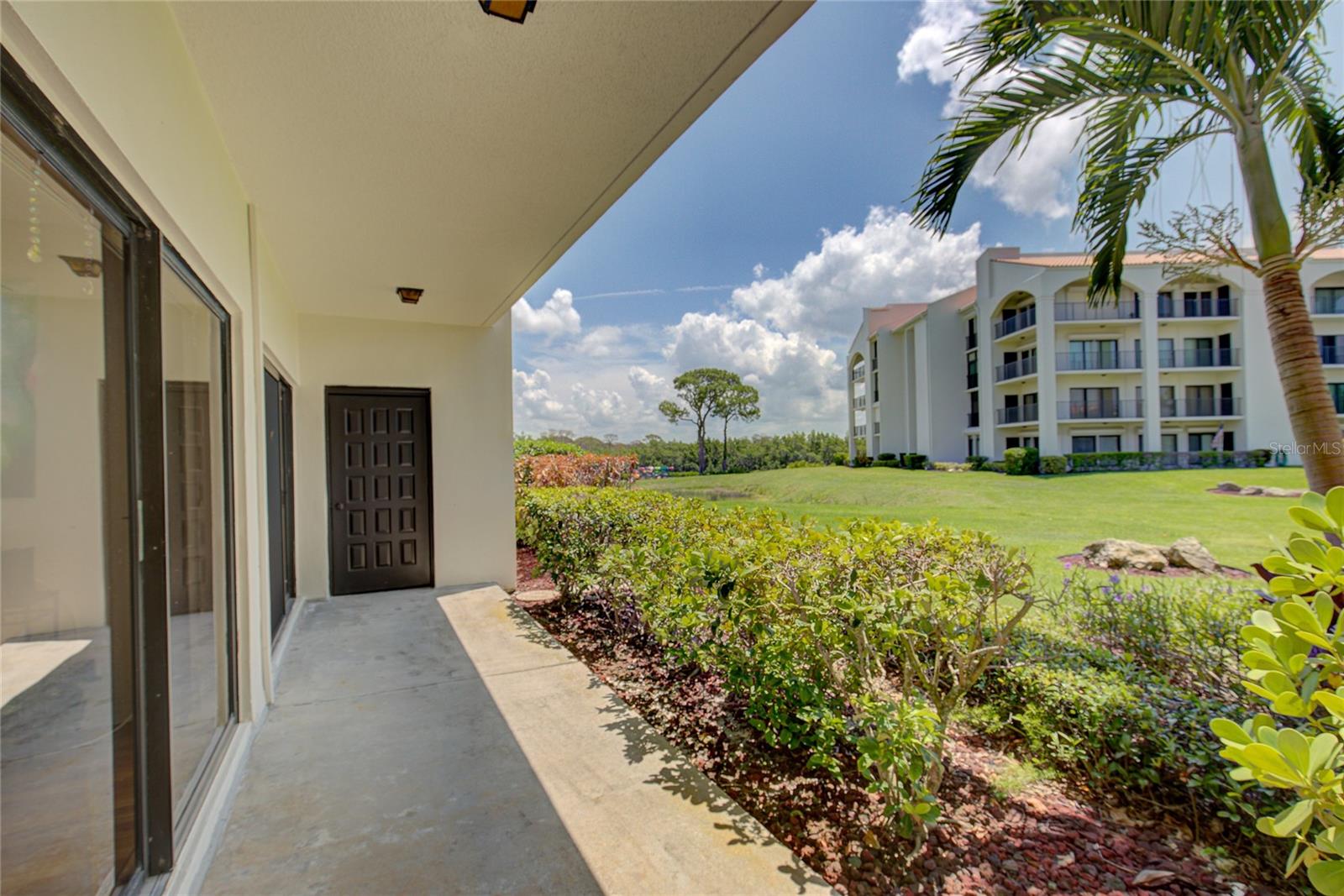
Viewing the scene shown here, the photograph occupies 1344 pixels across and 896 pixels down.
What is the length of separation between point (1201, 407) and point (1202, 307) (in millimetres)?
3251

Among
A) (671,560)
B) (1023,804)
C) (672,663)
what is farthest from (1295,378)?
(672,663)

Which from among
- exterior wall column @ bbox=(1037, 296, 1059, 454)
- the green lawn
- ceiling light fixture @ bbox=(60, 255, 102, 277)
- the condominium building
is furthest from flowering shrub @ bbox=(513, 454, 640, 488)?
exterior wall column @ bbox=(1037, 296, 1059, 454)

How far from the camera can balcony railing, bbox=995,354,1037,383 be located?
22.3 meters

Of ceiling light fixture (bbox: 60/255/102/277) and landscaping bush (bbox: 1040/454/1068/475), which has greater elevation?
ceiling light fixture (bbox: 60/255/102/277)

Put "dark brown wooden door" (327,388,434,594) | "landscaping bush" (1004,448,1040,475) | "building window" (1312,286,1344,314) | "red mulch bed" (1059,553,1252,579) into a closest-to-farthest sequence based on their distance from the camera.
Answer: "red mulch bed" (1059,553,1252,579), "dark brown wooden door" (327,388,434,594), "building window" (1312,286,1344,314), "landscaping bush" (1004,448,1040,475)

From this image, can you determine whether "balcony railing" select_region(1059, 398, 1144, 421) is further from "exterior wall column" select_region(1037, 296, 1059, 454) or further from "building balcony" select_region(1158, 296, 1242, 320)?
"building balcony" select_region(1158, 296, 1242, 320)

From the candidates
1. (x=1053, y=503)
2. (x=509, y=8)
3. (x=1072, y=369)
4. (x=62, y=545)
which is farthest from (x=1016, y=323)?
(x=62, y=545)

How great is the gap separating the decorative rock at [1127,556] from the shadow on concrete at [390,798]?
556 cm

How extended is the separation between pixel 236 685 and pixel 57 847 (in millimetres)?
1878

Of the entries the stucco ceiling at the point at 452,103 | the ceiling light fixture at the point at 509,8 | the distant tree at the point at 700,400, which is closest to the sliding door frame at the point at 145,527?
the stucco ceiling at the point at 452,103

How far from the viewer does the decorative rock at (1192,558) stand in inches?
198

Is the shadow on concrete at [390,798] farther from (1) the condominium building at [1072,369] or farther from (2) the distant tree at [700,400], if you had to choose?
(2) the distant tree at [700,400]

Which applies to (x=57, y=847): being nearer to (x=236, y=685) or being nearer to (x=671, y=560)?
(x=236, y=685)

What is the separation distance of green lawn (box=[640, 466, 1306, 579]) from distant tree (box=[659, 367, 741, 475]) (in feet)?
34.0
